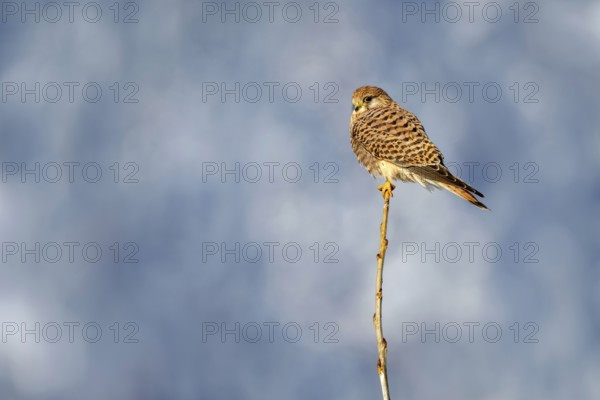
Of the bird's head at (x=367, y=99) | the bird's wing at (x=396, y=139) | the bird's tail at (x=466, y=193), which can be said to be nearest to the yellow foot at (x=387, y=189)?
the bird's tail at (x=466, y=193)

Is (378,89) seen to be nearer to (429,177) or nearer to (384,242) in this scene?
(429,177)

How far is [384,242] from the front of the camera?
3.40m

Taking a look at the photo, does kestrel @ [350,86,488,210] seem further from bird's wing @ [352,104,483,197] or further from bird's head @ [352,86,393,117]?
bird's head @ [352,86,393,117]

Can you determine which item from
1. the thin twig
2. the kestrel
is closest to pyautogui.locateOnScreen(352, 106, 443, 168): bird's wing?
the kestrel

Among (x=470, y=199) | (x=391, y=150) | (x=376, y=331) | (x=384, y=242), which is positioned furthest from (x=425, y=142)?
(x=376, y=331)

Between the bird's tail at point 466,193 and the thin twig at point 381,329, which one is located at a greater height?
the bird's tail at point 466,193

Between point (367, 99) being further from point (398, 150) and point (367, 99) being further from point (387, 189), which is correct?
point (387, 189)

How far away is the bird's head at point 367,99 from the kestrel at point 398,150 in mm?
281

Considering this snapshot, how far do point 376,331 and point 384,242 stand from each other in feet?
1.98

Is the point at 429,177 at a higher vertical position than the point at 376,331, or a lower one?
higher

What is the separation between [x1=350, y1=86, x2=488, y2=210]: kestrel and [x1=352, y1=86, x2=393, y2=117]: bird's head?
0.92 feet

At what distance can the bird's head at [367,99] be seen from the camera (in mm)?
8180

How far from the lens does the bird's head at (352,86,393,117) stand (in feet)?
26.8

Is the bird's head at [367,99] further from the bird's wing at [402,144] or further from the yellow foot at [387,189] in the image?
the yellow foot at [387,189]
